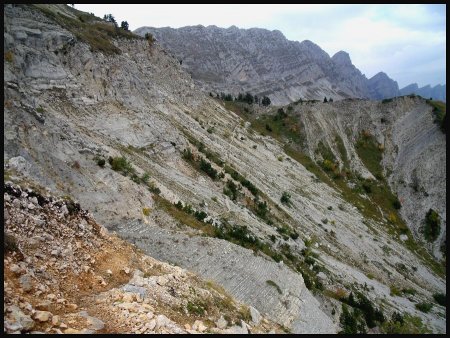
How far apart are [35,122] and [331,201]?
137 feet

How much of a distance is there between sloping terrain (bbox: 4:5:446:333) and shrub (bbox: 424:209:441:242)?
4.17ft

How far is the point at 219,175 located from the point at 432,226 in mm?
35776

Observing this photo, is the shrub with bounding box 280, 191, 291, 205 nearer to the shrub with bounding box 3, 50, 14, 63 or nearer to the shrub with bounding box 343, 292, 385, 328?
the shrub with bounding box 343, 292, 385, 328

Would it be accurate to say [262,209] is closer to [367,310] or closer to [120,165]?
[367,310]

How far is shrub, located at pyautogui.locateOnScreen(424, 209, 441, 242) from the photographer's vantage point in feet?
176

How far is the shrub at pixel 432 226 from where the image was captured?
53.7m

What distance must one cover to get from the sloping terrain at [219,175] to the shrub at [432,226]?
127 centimetres

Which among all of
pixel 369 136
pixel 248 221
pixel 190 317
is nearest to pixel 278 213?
pixel 248 221

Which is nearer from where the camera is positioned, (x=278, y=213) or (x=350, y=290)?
(x=350, y=290)

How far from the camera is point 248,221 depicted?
3444cm

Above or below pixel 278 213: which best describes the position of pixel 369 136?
above

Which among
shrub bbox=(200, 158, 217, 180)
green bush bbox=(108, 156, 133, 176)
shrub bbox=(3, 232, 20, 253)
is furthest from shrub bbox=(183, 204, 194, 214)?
shrub bbox=(3, 232, 20, 253)

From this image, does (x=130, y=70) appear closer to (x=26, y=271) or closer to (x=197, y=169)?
(x=197, y=169)

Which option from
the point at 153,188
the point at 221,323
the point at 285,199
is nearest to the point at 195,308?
the point at 221,323
